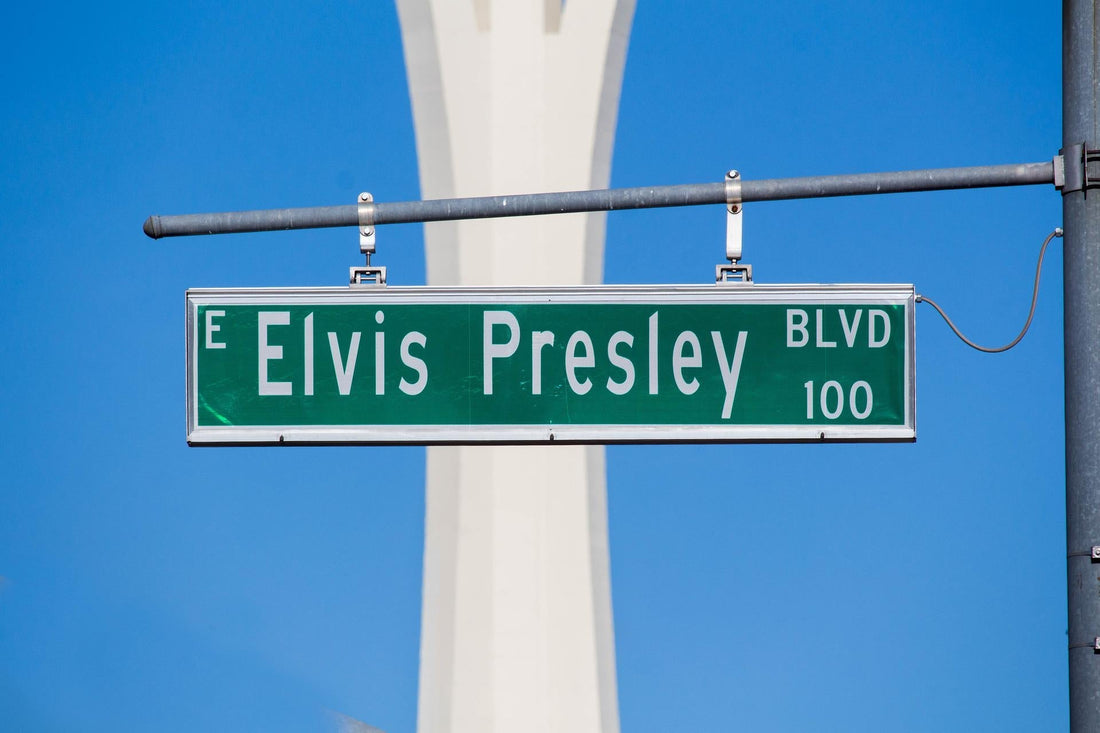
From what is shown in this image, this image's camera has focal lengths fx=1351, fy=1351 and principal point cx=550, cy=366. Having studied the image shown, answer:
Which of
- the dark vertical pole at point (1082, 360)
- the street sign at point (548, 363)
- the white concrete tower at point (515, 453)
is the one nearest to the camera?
the dark vertical pole at point (1082, 360)

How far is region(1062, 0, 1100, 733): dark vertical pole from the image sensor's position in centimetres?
303

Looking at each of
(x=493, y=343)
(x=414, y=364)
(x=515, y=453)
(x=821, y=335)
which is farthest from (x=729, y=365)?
(x=515, y=453)

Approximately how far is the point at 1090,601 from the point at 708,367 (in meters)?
1.01

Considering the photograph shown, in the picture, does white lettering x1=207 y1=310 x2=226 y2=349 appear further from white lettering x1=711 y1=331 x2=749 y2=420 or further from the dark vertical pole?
the dark vertical pole

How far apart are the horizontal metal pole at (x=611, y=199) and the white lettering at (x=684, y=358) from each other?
34 cm

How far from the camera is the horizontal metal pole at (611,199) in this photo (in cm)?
327

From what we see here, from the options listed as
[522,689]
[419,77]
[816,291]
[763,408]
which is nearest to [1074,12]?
[816,291]

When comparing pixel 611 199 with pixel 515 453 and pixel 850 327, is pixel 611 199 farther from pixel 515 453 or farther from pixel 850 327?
pixel 515 453

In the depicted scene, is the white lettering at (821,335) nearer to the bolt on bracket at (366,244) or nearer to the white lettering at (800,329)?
the white lettering at (800,329)

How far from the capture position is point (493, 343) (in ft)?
10.9

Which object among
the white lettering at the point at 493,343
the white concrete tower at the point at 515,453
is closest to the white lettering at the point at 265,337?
the white lettering at the point at 493,343

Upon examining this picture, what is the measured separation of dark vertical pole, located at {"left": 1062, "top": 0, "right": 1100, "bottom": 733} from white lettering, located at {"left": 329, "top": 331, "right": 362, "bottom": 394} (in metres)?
1.70

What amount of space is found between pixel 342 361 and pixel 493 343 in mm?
372

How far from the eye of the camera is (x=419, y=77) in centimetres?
573
